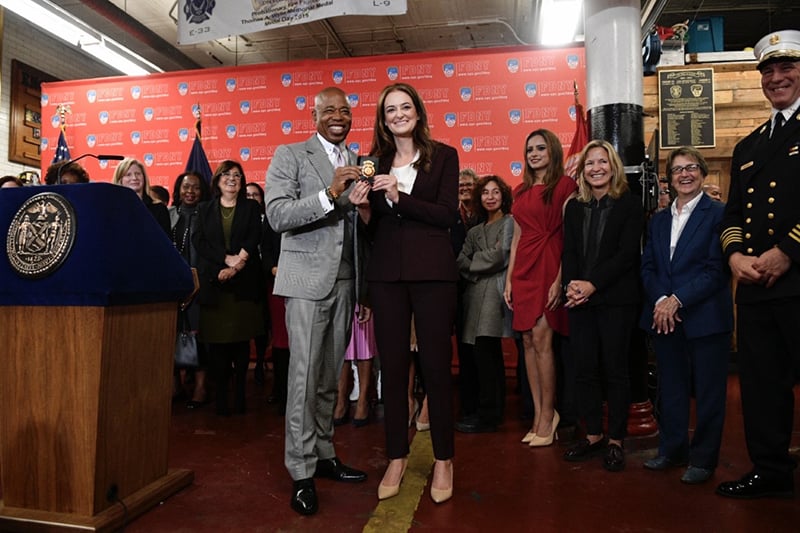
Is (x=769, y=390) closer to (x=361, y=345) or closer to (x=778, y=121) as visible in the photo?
(x=778, y=121)

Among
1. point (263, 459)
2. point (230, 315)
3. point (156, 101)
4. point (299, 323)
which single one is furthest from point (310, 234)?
point (156, 101)

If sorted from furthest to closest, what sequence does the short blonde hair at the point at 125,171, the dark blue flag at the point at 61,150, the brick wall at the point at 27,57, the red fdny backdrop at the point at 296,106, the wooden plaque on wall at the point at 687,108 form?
the brick wall at the point at 27,57
the dark blue flag at the point at 61,150
the wooden plaque on wall at the point at 687,108
the red fdny backdrop at the point at 296,106
the short blonde hair at the point at 125,171

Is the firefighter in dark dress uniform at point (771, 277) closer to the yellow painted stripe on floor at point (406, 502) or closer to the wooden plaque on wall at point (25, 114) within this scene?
the yellow painted stripe on floor at point (406, 502)

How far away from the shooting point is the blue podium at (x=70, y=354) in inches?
80.3

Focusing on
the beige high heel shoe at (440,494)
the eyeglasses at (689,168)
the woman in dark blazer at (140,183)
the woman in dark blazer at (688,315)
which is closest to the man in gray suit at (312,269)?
the beige high heel shoe at (440,494)

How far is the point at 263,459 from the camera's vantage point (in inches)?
120

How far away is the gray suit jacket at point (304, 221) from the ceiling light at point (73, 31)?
19.2 feet

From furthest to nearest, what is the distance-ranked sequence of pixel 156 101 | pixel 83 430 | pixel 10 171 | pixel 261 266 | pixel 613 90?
pixel 10 171, pixel 156 101, pixel 261 266, pixel 613 90, pixel 83 430

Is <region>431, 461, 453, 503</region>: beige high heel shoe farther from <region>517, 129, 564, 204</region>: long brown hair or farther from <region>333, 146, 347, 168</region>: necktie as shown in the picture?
<region>517, 129, 564, 204</region>: long brown hair

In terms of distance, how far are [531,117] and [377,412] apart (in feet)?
12.7

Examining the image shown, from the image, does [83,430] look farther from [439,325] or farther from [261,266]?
[261,266]

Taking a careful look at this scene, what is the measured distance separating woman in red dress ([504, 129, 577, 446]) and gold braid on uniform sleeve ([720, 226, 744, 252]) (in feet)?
2.93

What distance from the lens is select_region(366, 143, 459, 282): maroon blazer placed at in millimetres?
2363

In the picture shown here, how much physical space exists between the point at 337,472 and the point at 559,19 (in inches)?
239
